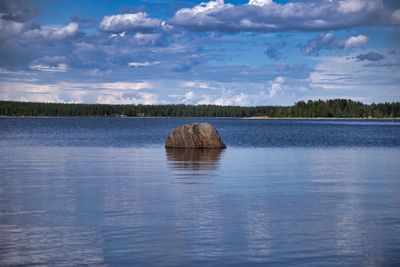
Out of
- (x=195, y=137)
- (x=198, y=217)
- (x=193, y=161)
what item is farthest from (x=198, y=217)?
(x=195, y=137)

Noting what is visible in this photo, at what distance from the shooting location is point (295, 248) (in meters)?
13.2

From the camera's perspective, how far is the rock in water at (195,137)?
49.3 metres

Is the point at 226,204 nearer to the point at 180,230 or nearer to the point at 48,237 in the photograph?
the point at 180,230

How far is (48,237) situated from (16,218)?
9.30 feet

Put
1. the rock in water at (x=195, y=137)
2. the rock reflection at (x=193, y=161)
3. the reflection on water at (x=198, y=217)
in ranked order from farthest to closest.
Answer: the rock in water at (x=195, y=137) → the rock reflection at (x=193, y=161) → the reflection on water at (x=198, y=217)

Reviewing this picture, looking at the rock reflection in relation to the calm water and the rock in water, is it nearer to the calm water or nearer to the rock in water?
the calm water

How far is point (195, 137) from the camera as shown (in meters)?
49.3

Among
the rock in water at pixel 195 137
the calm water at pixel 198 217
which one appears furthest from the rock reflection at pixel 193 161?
the rock in water at pixel 195 137

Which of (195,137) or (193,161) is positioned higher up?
(195,137)

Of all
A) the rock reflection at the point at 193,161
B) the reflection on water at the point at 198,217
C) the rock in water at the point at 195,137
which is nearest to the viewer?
the reflection on water at the point at 198,217

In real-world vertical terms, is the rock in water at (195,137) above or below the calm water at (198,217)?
above

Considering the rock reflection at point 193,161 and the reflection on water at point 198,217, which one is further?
the rock reflection at point 193,161

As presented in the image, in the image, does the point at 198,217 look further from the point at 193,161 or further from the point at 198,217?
the point at 193,161

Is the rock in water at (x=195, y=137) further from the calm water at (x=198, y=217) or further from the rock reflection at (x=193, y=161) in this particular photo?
the calm water at (x=198, y=217)
